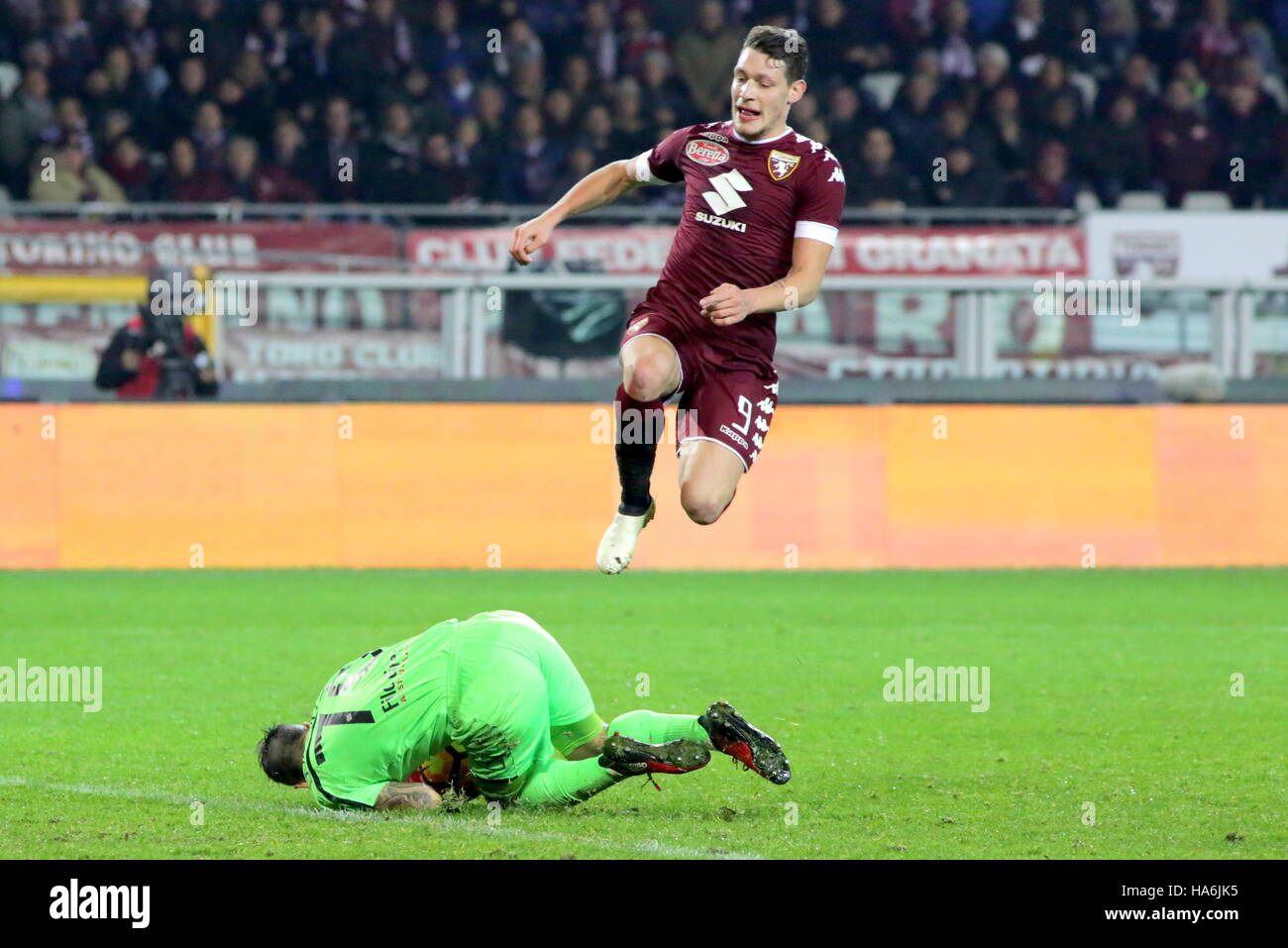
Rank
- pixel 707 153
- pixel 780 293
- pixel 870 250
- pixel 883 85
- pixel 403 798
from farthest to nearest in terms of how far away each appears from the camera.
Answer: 1. pixel 883 85
2. pixel 870 250
3. pixel 707 153
4. pixel 780 293
5. pixel 403 798

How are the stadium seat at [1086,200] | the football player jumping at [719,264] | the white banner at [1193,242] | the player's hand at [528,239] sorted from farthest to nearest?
the stadium seat at [1086,200]
the white banner at [1193,242]
the football player jumping at [719,264]
the player's hand at [528,239]

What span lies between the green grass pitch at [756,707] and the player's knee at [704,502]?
38.7 inches

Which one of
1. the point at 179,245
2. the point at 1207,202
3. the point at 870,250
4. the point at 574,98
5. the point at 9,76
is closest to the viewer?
the point at 179,245

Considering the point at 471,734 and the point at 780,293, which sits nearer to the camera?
the point at 471,734

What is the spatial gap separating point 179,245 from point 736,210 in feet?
34.7

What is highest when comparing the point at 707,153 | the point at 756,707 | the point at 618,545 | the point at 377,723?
the point at 707,153

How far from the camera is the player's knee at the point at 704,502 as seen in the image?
24.0 ft

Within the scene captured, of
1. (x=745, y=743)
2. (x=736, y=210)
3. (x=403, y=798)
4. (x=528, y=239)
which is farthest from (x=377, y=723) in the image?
(x=736, y=210)

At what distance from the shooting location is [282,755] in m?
6.25

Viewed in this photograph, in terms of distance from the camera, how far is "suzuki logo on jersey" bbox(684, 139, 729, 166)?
24.5ft

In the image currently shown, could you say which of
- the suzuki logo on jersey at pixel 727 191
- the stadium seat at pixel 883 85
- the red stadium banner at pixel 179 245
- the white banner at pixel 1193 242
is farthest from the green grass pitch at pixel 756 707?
the stadium seat at pixel 883 85

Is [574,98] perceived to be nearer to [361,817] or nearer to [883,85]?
[883,85]

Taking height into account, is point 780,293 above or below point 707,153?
below

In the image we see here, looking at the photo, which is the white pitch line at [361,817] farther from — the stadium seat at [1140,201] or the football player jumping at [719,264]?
the stadium seat at [1140,201]
